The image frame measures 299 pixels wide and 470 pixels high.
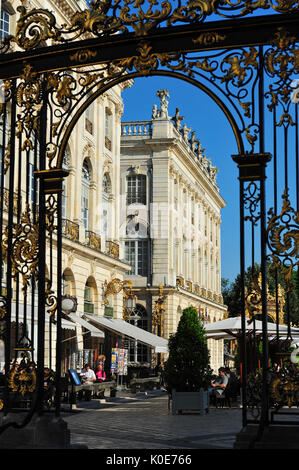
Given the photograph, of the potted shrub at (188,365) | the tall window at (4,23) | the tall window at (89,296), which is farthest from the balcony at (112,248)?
the potted shrub at (188,365)

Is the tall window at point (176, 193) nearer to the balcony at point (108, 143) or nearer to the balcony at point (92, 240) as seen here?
the balcony at point (108, 143)

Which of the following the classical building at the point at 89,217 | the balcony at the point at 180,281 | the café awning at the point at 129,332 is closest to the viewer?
the classical building at the point at 89,217

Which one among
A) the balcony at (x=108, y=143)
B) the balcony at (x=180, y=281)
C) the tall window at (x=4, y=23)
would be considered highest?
the tall window at (x=4, y=23)

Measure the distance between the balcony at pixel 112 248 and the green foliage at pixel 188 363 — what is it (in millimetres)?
14826

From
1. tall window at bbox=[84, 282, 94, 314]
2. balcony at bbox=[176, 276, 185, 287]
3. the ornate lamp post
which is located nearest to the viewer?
tall window at bbox=[84, 282, 94, 314]

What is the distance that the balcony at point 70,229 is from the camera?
84.6 ft

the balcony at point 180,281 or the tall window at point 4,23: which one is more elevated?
the tall window at point 4,23

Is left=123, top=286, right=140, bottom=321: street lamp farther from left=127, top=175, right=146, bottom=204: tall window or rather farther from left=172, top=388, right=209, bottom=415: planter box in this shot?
left=172, top=388, right=209, bottom=415: planter box

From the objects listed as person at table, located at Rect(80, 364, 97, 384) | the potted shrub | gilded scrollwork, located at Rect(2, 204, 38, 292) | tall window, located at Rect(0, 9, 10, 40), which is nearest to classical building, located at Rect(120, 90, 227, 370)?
person at table, located at Rect(80, 364, 97, 384)

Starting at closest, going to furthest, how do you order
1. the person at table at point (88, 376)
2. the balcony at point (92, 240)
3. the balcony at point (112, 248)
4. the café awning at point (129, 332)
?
the person at table at point (88, 376) → the café awning at point (129, 332) → the balcony at point (92, 240) → the balcony at point (112, 248)

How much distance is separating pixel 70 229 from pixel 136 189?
16909 mm

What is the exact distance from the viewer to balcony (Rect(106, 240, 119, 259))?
101 ft

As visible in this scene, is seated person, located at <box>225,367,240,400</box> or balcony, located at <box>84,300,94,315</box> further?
balcony, located at <box>84,300,94,315</box>

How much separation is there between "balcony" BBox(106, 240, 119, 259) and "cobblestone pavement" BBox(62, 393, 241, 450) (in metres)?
13.2
